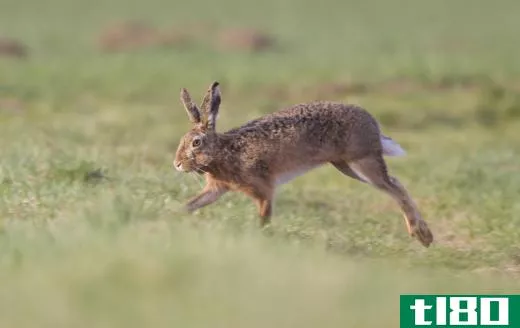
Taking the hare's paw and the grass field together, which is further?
the hare's paw

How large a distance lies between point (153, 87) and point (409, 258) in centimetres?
1969

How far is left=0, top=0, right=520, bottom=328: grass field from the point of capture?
27.1ft

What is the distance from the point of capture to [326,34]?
46594 mm

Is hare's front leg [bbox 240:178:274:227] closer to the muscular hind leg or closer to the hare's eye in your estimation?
the hare's eye

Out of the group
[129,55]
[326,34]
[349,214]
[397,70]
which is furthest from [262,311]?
[326,34]

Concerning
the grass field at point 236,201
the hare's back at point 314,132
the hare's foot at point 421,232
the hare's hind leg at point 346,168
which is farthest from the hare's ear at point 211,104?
the hare's foot at point 421,232

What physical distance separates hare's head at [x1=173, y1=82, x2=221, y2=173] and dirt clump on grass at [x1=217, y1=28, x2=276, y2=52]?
29.3 meters

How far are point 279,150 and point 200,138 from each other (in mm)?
830

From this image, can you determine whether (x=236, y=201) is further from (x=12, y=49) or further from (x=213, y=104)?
(x=12, y=49)

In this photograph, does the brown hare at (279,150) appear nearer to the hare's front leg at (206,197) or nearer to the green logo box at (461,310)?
the hare's front leg at (206,197)

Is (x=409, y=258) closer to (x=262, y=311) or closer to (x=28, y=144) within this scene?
(x=262, y=311)

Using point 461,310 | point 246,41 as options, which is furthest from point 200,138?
point 246,41

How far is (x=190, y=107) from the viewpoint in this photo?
39.6 feet

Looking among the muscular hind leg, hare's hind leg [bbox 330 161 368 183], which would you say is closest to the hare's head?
hare's hind leg [bbox 330 161 368 183]
